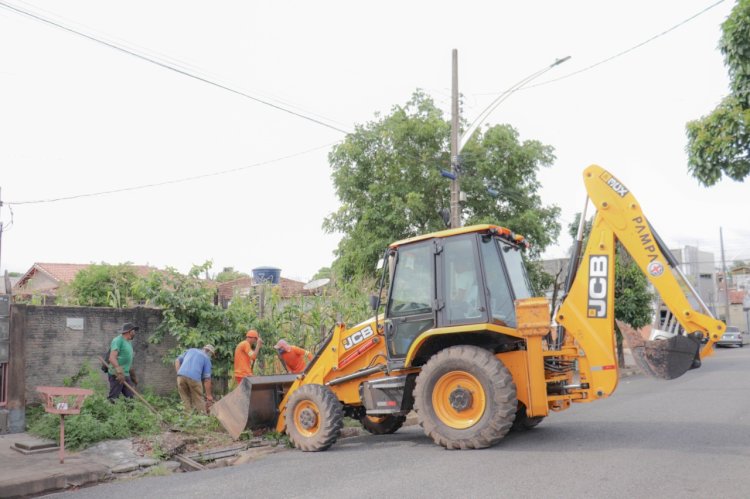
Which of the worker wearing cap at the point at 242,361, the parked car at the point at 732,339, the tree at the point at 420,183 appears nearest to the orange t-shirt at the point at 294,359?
the worker wearing cap at the point at 242,361

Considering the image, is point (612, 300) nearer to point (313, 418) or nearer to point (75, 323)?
point (313, 418)

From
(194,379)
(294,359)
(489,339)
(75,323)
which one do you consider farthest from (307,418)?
(75,323)

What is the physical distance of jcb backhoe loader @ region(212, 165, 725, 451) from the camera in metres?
7.48

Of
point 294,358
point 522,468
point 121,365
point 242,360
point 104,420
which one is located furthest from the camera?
point 294,358

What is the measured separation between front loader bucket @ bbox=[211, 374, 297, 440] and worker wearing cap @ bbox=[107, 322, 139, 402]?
76.7 inches

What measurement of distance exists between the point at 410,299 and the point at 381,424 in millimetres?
2423

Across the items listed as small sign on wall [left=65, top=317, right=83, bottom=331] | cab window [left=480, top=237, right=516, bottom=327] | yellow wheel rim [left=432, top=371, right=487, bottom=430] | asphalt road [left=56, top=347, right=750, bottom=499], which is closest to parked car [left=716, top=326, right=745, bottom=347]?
asphalt road [left=56, top=347, right=750, bottom=499]

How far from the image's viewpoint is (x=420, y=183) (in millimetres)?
24141

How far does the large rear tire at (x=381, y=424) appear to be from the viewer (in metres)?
9.88

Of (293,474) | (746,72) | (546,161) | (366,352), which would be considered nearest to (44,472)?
(293,474)

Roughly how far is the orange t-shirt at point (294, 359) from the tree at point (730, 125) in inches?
262

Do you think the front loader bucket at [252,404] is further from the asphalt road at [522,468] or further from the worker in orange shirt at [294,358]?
the worker in orange shirt at [294,358]

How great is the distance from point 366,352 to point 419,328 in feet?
3.26

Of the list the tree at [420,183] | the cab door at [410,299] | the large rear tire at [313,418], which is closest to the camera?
the cab door at [410,299]
